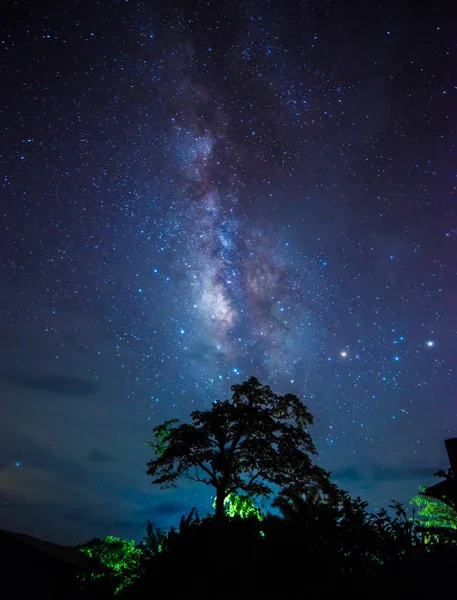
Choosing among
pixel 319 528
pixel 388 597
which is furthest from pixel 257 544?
pixel 388 597

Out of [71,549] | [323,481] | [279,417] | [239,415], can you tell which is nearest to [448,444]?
[323,481]

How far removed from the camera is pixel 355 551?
6773mm

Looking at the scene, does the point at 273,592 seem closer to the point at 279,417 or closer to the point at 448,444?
the point at 279,417

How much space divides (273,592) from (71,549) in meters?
25.4

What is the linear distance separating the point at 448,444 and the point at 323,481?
786 centimetres

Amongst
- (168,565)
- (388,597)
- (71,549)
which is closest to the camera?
(388,597)

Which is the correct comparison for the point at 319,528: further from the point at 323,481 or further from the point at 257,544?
the point at 323,481

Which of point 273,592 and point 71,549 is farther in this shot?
point 71,549

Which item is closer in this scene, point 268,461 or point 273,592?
point 273,592

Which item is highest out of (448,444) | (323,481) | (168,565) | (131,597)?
(448,444)

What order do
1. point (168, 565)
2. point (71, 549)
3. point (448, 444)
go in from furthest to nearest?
point (71, 549) < point (448, 444) < point (168, 565)

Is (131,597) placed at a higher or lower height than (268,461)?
lower

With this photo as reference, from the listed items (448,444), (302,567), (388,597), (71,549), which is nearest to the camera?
(388,597)

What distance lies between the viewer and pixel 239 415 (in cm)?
2141
